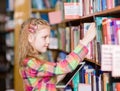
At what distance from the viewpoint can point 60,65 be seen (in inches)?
73.7

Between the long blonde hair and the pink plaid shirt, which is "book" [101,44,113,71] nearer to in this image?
the pink plaid shirt

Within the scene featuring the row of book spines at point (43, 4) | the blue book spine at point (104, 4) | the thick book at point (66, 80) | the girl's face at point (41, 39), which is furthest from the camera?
the row of book spines at point (43, 4)

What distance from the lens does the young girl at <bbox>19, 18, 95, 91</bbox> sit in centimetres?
187

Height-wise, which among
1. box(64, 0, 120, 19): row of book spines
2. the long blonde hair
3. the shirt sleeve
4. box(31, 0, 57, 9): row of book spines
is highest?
box(31, 0, 57, 9): row of book spines

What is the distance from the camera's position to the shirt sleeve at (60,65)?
6.08 feet

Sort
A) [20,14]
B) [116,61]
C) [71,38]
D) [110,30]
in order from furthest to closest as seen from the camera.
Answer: [20,14] < [71,38] < [110,30] < [116,61]

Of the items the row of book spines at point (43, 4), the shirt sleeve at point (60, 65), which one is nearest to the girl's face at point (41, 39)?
the shirt sleeve at point (60, 65)

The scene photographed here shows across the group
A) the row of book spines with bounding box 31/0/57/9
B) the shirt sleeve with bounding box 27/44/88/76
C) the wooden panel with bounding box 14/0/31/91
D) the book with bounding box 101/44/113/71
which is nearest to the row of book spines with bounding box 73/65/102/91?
the shirt sleeve with bounding box 27/44/88/76

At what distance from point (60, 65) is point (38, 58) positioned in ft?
0.64

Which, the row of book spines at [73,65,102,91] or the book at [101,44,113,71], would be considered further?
the row of book spines at [73,65,102,91]

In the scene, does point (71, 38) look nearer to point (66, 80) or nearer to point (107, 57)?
point (66, 80)

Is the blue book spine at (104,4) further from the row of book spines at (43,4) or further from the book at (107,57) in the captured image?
the row of book spines at (43,4)

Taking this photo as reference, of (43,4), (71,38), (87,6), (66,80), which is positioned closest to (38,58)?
(66,80)

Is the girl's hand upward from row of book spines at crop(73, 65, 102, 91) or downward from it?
upward
